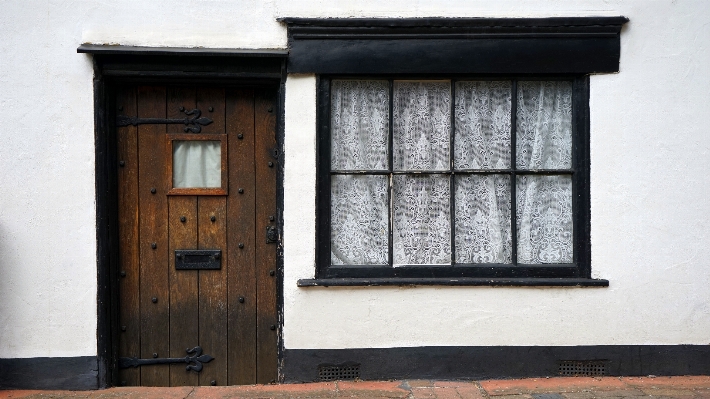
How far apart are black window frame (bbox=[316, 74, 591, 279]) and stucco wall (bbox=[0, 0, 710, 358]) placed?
0.07 metres

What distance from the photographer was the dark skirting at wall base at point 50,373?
445 centimetres

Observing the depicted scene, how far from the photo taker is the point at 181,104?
4.71 m

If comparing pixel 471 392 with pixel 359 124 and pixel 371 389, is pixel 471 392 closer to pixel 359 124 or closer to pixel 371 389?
pixel 371 389

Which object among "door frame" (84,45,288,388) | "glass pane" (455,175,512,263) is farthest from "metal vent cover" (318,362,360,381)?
"glass pane" (455,175,512,263)

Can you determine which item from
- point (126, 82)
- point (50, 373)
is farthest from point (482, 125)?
point (50, 373)

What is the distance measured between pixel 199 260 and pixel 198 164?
70 centimetres

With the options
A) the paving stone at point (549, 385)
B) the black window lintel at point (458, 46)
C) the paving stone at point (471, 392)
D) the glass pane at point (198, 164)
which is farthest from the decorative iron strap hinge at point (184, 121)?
the paving stone at point (549, 385)

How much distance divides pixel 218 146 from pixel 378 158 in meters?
1.17

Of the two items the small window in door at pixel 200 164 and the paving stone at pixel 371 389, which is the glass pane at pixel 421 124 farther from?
the paving stone at pixel 371 389

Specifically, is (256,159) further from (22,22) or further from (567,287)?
(567,287)

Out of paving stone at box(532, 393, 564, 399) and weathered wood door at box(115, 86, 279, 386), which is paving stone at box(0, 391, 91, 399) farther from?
paving stone at box(532, 393, 564, 399)

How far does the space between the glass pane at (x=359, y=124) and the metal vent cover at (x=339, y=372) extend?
140 centimetres

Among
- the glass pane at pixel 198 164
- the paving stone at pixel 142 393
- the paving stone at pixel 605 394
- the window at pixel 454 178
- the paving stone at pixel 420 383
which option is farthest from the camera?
the glass pane at pixel 198 164

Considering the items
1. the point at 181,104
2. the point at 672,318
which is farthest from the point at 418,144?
the point at 672,318
